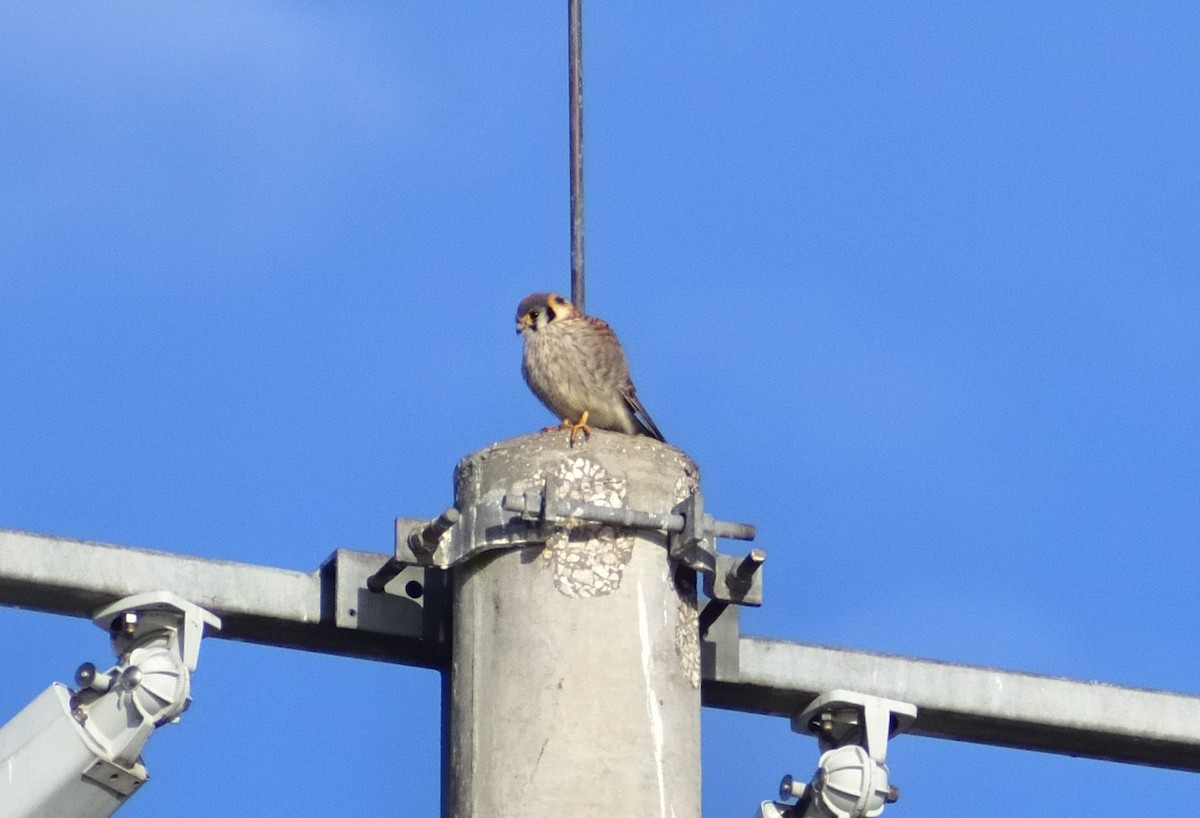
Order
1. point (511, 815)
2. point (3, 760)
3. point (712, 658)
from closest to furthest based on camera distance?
point (3, 760) < point (511, 815) < point (712, 658)

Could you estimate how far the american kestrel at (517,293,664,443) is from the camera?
704 cm

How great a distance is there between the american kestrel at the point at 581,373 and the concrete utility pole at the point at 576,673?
235 centimetres

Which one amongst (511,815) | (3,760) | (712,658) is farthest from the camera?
(712,658)

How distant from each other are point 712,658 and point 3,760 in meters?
1.25

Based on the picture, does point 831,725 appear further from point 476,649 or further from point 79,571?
point 79,571

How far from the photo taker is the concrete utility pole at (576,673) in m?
4.33

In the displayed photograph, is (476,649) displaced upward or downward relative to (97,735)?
upward

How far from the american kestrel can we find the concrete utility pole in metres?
2.35

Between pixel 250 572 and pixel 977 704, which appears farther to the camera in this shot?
pixel 977 704

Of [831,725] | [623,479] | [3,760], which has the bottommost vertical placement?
[3,760]

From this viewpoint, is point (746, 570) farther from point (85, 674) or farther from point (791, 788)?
point (85, 674)

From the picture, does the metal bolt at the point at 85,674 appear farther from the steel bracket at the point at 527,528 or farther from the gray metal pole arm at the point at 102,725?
the steel bracket at the point at 527,528

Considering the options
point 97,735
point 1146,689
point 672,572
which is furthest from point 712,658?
point 97,735

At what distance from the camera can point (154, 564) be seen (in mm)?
4270
